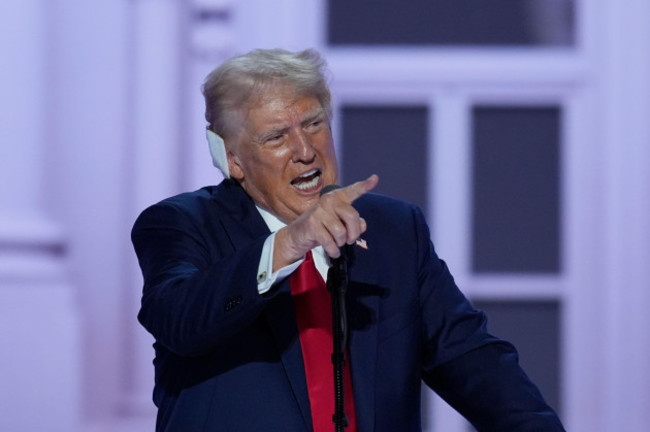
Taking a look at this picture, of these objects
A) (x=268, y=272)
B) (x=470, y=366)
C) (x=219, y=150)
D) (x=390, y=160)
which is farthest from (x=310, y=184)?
(x=390, y=160)

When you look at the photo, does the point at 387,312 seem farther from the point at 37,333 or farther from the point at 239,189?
the point at 37,333

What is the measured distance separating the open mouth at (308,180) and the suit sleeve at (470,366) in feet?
0.95

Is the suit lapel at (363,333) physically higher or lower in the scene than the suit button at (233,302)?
lower

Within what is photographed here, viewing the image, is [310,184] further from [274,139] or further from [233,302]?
[233,302]

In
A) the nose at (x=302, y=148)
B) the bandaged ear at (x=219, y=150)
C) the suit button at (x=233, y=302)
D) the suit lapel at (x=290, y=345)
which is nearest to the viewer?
the suit button at (x=233, y=302)

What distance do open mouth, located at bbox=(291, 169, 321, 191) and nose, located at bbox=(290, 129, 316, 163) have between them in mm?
28

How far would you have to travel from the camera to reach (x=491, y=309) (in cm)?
396

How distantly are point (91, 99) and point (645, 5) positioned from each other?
198cm

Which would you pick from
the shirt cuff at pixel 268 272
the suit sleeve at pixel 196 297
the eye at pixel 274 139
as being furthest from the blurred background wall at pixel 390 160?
the shirt cuff at pixel 268 272

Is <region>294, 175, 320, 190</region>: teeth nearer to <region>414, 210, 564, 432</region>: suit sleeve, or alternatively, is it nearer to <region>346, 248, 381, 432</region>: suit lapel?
<region>346, 248, 381, 432</region>: suit lapel

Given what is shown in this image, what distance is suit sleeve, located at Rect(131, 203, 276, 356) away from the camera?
5.66 ft

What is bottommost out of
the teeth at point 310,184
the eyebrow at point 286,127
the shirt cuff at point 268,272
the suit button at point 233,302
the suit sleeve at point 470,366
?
the suit sleeve at point 470,366

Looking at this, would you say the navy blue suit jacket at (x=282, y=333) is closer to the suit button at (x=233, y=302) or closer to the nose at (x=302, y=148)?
the suit button at (x=233, y=302)

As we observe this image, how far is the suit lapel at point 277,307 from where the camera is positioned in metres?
1.89
